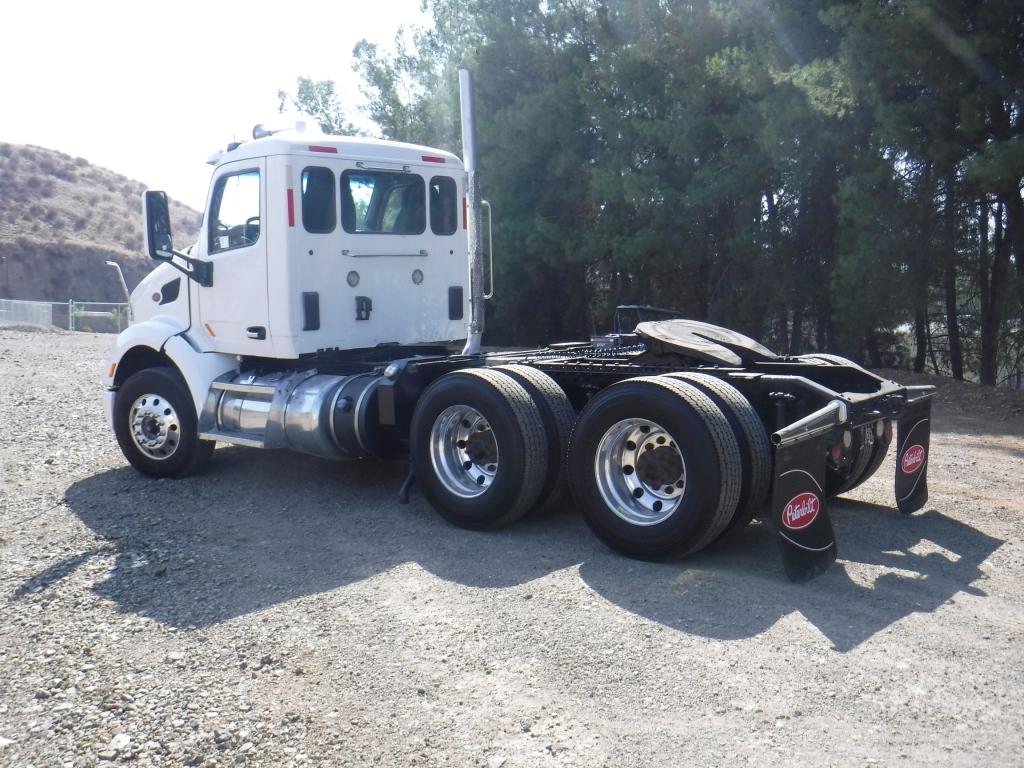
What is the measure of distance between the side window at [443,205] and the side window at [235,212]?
1555 mm

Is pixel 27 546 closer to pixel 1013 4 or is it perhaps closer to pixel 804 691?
pixel 804 691

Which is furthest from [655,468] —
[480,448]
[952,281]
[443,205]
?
[952,281]

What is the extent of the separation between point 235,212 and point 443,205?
1.78 m

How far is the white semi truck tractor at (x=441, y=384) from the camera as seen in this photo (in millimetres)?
5691

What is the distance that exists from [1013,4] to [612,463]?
11.6m

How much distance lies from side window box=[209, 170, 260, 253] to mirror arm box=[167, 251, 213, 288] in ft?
0.46

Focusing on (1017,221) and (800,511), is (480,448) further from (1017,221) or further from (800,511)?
(1017,221)

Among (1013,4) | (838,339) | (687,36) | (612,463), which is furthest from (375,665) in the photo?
(687,36)

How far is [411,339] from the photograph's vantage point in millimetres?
8930

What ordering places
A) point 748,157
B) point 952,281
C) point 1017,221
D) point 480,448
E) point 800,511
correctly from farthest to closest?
point 748,157, point 952,281, point 1017,221, point 480,448, point 800,511

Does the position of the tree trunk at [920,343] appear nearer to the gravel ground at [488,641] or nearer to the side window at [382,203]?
the gravel ground at [488,641]

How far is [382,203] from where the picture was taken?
859cm

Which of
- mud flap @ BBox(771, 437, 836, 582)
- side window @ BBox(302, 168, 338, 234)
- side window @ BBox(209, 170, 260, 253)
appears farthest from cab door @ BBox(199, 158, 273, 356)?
mud flap @ BBox(771, 437, 836, 582)

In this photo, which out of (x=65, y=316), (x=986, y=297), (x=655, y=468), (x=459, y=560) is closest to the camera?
(x=655, y=468)
